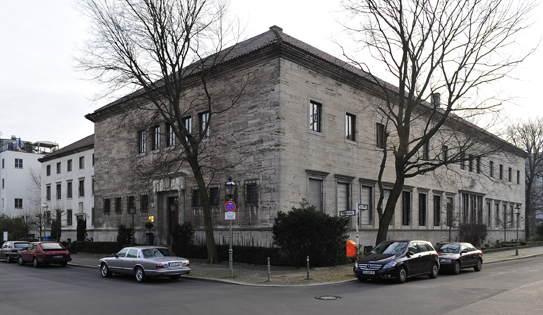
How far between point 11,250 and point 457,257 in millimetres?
25819

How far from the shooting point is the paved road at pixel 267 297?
37.3 feet

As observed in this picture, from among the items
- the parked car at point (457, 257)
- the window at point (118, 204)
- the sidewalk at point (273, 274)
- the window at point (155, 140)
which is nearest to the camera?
the sidewalk at point (273, 274)

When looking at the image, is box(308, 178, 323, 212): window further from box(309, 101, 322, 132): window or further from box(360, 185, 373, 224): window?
box(360, 185, 373, 224): window

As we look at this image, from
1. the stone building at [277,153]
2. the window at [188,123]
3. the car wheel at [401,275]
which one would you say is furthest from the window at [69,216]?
the car wheel at [401,275]

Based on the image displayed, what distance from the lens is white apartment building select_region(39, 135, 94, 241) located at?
5000cm

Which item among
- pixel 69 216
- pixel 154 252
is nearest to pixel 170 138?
pixel 154 252

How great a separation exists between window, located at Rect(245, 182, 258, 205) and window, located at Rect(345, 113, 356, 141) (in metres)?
7.27

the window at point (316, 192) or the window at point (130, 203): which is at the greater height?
the window at point (316, 192)

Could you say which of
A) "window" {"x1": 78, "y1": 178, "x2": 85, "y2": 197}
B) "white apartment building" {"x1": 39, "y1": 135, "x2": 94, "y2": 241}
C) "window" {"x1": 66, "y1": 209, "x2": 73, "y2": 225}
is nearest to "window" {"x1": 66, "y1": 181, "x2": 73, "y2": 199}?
"white apartment building" {"x1": 39, "y1": 135, "x2": 94, "y2": 241}

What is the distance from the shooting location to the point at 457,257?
836 inches

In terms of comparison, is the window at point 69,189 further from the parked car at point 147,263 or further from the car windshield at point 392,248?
the car windshield at point 392,248

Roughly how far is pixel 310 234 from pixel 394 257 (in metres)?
5.16

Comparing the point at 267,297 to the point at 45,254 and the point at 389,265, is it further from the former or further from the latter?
the point at 45,254

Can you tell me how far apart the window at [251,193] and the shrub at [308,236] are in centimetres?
382
